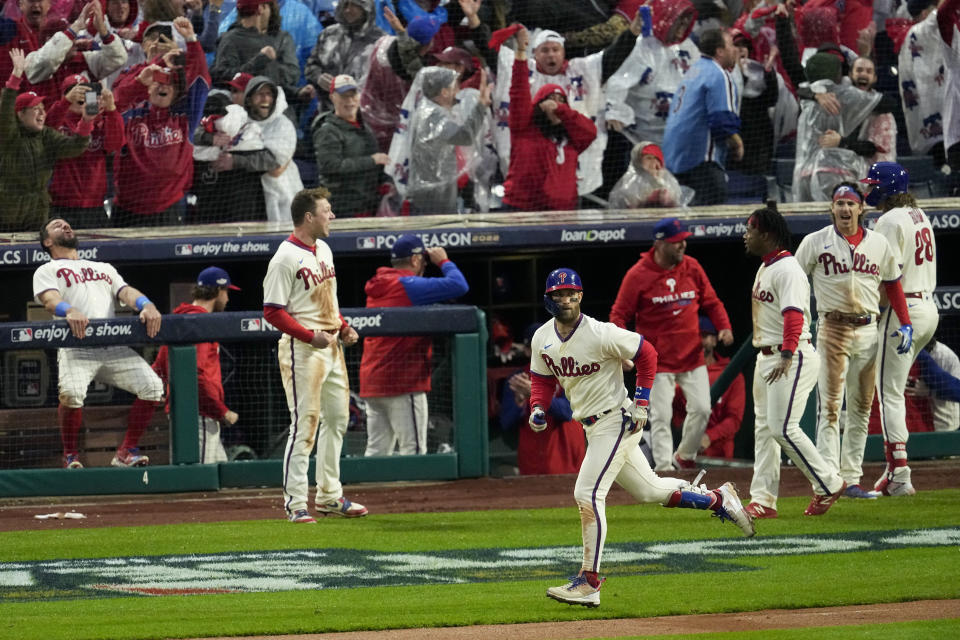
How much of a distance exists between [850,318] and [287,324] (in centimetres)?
333

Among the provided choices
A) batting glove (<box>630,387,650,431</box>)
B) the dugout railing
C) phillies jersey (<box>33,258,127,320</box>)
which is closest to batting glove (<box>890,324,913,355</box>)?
the dugout railing

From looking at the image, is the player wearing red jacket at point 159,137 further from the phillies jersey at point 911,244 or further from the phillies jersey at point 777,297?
the phillies jersey at point 911,244

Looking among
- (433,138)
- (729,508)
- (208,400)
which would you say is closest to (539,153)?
(433,138)

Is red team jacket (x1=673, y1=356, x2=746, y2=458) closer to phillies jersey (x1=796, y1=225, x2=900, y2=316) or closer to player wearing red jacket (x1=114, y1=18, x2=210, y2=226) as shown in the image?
phillies jersey (x1=796, y1=225, x2=900, y2=316)

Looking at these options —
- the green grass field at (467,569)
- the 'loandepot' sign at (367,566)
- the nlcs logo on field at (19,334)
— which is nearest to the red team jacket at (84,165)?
the nlcs logo on field at (19,334)

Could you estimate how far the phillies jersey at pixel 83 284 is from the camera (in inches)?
379

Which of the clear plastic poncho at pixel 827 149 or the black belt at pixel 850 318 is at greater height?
the clear plastic poncho at pixel 827 149

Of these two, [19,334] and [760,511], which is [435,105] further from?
[760,511]

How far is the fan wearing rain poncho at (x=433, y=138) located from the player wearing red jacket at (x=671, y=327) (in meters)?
1.92

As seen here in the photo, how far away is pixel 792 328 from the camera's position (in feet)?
25.0

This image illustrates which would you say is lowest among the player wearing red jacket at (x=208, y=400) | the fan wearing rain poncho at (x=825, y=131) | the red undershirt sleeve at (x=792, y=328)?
the player wearing red jacket at (x=208, y=400)

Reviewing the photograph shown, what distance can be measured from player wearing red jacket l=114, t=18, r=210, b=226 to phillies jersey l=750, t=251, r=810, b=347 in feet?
16.7

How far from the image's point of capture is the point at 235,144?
11.2 metres

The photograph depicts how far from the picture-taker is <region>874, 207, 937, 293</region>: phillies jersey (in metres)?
8.75
